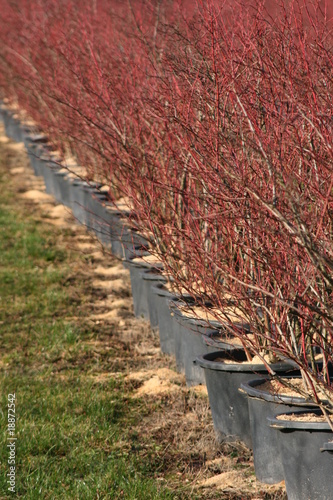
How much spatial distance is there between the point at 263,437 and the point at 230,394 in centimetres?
35

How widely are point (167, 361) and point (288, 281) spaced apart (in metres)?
1.92

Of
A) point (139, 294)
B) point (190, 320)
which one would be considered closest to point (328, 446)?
point (190, 320)

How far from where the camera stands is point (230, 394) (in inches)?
134

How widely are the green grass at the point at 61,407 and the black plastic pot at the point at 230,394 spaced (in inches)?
13.6

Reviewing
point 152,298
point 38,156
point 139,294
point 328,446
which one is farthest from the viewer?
point 38,156

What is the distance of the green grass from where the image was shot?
125 inches

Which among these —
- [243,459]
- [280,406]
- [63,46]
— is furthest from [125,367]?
[63,46]

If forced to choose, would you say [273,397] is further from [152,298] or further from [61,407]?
[152,298]

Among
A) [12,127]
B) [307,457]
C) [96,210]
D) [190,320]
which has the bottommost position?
[307,457]

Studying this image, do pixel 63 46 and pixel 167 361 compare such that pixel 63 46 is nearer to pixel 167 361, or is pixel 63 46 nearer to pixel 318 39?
pixel 167 361

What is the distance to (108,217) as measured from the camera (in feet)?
21.9

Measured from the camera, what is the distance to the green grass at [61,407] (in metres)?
3.17

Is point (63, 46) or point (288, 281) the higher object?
point (63, 46)

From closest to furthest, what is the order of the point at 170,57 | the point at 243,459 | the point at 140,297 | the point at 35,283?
the point at 243,459 → the point at 170,57 → the point at 140,297 → the point at 35,283
